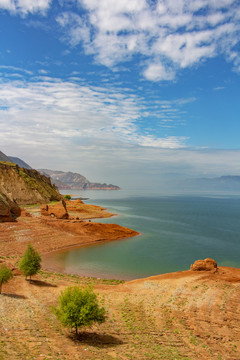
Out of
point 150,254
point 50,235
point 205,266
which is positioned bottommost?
point 150,254

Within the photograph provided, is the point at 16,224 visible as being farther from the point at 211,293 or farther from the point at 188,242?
the point at 211,293

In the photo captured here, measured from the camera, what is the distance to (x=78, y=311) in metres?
16.4

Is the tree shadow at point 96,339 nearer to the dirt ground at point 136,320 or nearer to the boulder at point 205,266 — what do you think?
the dirt ground at point 136,320

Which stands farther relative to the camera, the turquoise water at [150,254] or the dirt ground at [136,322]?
the turquoise water at [150,254]

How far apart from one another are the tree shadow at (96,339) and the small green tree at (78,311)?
64 centimetres

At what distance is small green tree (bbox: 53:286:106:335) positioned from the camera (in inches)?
638

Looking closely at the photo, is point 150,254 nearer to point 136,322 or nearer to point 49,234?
point 49,234

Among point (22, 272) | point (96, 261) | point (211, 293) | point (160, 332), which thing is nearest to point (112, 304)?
point (160, 332)

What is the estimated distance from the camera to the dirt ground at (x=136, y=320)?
48.8 feet

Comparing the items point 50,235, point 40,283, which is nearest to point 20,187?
point 50,235

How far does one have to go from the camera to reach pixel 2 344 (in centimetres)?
1371

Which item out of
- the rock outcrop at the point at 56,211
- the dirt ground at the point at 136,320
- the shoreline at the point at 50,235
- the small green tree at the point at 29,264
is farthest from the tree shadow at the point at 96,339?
the rock outcrop at the point at 56,211

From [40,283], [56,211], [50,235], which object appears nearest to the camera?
[40,283]

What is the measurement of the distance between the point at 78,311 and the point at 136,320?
609 centimetres
